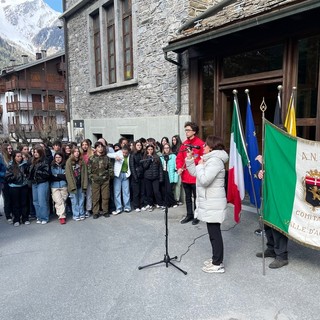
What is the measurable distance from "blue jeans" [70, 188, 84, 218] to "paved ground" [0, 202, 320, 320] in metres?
0.89

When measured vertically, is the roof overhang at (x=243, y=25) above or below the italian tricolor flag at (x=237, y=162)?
above

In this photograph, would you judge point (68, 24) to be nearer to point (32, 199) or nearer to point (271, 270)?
point (32, 199)

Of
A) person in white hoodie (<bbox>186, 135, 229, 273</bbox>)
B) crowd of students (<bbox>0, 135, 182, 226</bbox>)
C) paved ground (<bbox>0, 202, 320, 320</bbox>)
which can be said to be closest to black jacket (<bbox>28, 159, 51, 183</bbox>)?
crowd of students (<bbox>0, 135, 182, 226</bbox>)

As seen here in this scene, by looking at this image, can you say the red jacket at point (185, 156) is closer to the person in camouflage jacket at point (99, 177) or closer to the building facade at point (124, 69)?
the person in camouflage jacket at point (99, 177)

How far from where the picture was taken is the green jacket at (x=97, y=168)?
6.50 m

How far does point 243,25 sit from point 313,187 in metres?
3.37

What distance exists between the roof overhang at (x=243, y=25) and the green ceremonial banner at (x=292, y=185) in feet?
7.15

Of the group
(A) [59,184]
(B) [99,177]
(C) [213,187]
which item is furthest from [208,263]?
(A) [59,184]

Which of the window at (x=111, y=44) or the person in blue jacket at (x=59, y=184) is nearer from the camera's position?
the person in blue jacket at (x=59, y=184)

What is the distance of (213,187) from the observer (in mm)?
3803

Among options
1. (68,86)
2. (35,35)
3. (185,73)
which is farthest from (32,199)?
(35,35)

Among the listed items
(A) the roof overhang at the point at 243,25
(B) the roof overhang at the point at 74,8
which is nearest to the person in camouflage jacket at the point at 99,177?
(A) the roof overhang at the point at 243,25

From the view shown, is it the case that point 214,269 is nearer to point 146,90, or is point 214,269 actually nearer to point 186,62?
point 186,62

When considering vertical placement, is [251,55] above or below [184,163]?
above
